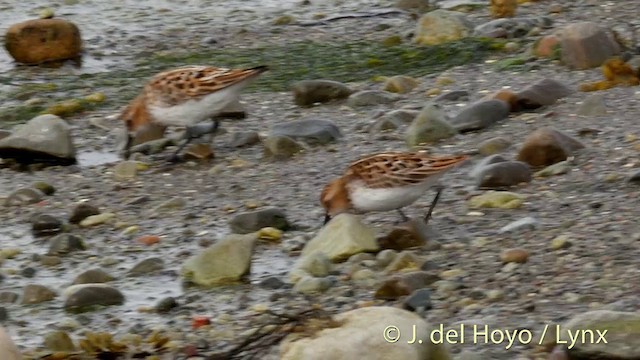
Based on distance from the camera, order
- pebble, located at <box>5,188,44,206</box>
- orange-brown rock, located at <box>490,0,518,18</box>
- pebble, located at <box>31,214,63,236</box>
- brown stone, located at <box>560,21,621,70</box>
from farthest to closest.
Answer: orange-brown rock, located at <box>490,0,518,18</box> < brown stone, located at <box>560,21,621,70</box> < pebble, located at <box>5,188,44,206</box> < pebble, located at <box>31,214,63,236</box>

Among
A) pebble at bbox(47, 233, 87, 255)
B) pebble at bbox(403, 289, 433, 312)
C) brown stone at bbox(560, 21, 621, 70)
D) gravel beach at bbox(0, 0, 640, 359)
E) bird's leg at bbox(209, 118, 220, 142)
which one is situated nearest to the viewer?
pebble at bbox(403, 289, 433, 312)

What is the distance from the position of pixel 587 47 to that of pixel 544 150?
2221 mm

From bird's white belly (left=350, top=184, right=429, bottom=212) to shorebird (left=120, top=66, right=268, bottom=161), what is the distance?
2066mm

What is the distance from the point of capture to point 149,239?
771cm

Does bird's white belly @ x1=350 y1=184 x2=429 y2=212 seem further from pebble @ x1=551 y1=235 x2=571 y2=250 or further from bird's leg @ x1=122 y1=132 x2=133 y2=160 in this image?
bird's leg @ x1=122 y1=132 x2=133 y2=160

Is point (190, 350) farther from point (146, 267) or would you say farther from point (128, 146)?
point (128, 146)

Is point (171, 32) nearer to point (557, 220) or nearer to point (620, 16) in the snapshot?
point (620, 16)

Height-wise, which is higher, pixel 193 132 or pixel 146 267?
pixel 146 267

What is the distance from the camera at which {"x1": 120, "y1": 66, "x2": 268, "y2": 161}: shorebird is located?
9086 millimetres

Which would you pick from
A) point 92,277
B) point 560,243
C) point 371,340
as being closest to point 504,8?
point 560,243

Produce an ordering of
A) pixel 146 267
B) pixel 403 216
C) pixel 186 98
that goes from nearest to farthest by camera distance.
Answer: pixel 146 267 → pixel 403 216 → pixel 186 98

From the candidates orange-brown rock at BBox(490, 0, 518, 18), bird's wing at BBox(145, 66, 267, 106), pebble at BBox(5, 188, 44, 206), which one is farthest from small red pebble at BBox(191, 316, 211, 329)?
orange-brown rock at BBox(490, 0, 518, 18)

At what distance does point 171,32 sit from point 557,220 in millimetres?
6725

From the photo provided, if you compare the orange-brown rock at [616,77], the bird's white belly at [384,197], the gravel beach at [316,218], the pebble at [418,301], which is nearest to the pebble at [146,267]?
the gravel beach at [316,218]
